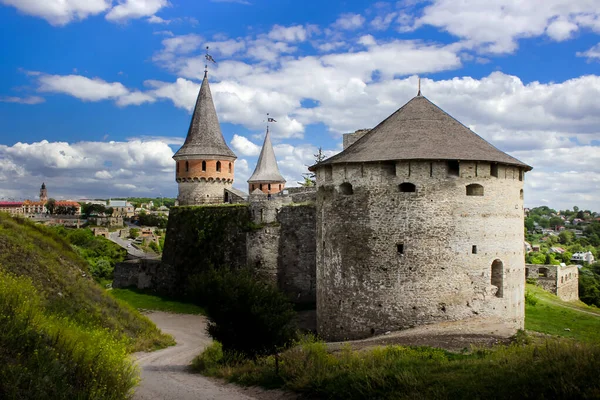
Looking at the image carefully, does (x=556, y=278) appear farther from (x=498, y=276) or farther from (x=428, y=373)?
(x=428, y=373)

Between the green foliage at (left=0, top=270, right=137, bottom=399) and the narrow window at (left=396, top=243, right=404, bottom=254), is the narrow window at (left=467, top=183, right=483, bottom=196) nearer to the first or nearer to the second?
the narrow window at (left=396, top=243, right=404, bottom=254)

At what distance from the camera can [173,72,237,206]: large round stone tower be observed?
1320 inches

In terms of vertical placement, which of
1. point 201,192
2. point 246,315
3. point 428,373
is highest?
point 201,192

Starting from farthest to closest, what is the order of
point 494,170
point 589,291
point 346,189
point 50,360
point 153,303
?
point 589,291 → point 153,303 → point 346,189 → point 494,170 → point 50,360

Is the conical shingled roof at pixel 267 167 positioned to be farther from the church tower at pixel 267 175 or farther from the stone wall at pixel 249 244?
the stone wall at pixel 249 244

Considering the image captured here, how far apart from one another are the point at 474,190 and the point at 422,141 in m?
2.35

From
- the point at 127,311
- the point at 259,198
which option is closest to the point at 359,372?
the point at 127,311

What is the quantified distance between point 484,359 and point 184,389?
6988 millimetres

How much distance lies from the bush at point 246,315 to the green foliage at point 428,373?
2.12 feet

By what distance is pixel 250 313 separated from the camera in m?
14.8

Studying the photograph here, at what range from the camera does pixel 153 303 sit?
29.5 metres

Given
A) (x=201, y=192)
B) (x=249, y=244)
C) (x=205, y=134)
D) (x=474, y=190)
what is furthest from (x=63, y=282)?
(x=205, y=134)

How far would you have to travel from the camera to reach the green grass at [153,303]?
28269 mm

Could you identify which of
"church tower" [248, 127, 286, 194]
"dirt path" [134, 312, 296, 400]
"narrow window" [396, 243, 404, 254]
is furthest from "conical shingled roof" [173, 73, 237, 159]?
"narrow window" [396, 243, 404, 254]
